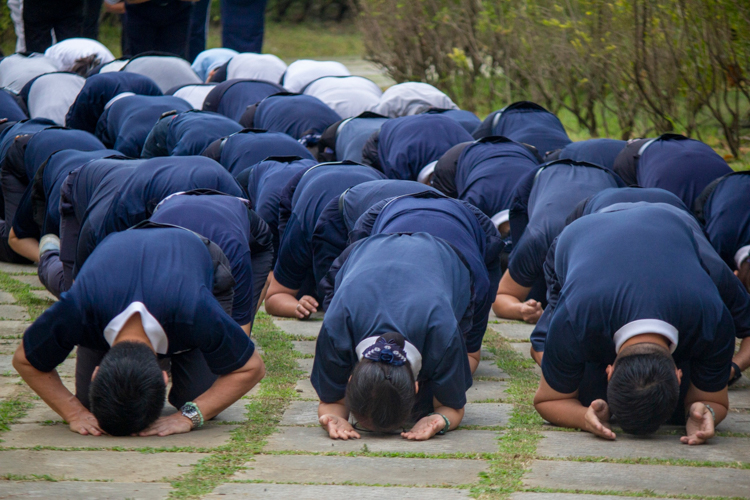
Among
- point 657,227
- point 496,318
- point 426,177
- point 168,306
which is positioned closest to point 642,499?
point 657,227

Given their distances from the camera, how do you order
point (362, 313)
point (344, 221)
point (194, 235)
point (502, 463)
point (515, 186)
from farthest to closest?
point (515, 186) < point (344, 221) < point (194, 235) < point (362, 313) < point (502, 463)

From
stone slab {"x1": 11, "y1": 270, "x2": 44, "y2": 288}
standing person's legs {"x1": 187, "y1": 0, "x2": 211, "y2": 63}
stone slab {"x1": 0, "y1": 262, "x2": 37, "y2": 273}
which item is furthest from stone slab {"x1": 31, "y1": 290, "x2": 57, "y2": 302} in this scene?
standing person's legs {"x1": 187, "y1": 0, "x2": 211, "y2": 63}

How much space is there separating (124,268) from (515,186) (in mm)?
2719

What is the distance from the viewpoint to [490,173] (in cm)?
528

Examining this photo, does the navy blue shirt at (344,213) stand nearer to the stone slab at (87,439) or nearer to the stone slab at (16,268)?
the stone slab at (87,439)

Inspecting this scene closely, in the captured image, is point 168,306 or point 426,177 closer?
point 168,306

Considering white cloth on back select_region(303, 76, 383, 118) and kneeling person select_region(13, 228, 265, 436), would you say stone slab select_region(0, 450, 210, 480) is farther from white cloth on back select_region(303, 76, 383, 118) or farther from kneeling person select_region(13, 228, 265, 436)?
white cloth on back select_region(303, 76, 383, 118)

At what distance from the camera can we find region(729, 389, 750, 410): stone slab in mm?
3705

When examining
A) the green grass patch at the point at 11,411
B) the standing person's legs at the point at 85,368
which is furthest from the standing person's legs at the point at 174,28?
the standing person's legs at the point at 85,368

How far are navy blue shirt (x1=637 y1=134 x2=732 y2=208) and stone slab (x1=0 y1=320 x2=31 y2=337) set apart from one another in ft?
11.6

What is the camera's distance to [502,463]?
2.98 meters

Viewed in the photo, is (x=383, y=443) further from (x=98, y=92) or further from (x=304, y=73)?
(x=304, y=73)

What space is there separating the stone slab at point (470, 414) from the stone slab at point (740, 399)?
0.94 metres

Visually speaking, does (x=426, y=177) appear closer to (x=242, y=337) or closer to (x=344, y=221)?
(x=344, y=221)
